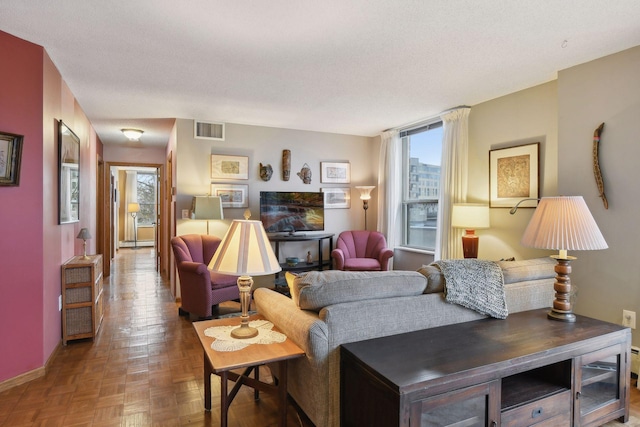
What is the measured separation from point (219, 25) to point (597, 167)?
3038 mm

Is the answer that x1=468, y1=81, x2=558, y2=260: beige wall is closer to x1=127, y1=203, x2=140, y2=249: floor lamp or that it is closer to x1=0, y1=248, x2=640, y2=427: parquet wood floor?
x1=0, y1=248, x2=640, y2=427: parquet wood floor

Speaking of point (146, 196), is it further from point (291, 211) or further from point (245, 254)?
point (245, 254)

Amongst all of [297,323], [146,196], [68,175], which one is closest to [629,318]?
[297,323]

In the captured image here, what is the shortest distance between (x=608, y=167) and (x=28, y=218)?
14.6 ft

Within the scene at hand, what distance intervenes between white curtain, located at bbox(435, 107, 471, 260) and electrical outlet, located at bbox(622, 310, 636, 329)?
1676mm

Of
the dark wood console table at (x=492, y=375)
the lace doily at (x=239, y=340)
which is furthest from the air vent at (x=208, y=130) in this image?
the dark wood console table at (x=492, y=375)

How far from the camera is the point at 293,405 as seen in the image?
2172 mm

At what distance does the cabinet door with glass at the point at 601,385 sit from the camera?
6.17 ft

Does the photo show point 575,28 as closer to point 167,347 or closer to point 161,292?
point 167,347

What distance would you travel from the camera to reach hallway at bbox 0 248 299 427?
2139 millimetres

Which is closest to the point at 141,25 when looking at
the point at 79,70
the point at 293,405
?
the point at 79,70

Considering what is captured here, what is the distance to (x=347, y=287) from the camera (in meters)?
1.89

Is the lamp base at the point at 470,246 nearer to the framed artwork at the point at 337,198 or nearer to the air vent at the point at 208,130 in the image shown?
the framed artwork at the point at 337,198

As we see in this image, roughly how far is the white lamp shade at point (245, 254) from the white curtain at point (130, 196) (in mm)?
10833
